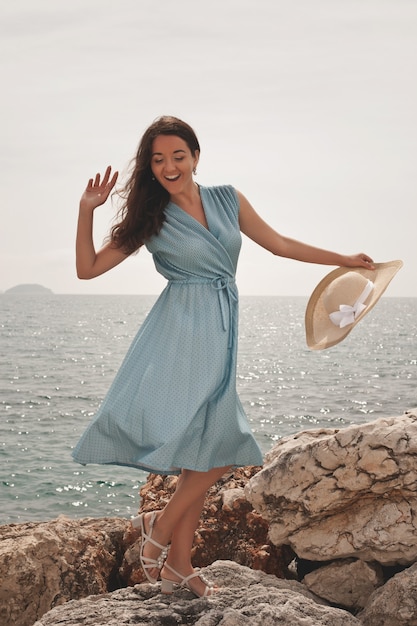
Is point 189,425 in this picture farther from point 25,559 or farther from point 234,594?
point 25,559

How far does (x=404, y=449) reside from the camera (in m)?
3.96

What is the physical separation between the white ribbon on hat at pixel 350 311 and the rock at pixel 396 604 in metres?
1.23

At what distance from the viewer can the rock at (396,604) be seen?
145 inches

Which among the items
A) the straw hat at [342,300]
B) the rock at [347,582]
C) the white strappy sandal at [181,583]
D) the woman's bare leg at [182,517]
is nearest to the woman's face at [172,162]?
the straw hat at [342,300]

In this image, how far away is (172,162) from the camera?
369 centimetres

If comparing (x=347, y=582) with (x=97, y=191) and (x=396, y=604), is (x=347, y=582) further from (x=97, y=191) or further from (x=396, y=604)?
(x=97, y=191)

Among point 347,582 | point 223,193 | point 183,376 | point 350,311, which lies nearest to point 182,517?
point 183,376

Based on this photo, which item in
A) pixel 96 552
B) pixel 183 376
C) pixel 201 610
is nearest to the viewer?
pixel 201 610

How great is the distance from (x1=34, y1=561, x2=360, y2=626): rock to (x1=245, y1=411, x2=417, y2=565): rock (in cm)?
57

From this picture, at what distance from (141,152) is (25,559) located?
7.81 feet

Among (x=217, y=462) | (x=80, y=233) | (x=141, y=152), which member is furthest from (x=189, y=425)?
(x=141, y=152)

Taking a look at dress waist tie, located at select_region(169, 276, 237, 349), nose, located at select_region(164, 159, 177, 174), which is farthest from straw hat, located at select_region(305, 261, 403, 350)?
nose, located at select_region(164, 159, 177, 174)

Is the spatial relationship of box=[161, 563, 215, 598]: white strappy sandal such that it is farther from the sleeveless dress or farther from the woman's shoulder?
the woman's shoulder

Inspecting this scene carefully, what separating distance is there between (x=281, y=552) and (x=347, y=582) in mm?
549
